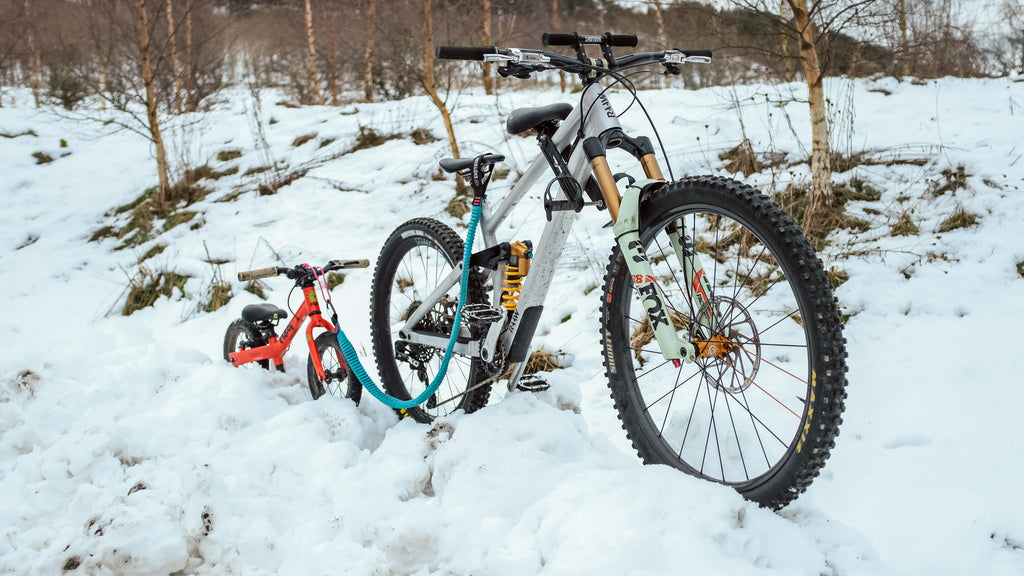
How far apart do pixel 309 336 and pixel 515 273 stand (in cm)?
118

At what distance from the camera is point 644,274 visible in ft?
5.86

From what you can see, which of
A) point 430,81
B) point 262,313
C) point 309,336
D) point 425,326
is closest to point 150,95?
point 430,81

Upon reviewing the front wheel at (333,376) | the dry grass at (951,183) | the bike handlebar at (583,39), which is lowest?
the front wheel at (333,376)

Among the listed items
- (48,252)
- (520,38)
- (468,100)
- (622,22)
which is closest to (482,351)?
(48,252)

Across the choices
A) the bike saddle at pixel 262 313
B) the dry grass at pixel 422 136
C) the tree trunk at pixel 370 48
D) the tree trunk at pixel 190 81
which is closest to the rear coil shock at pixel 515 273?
the bike saddle at pixel 262 313

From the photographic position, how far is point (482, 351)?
94.8 inches

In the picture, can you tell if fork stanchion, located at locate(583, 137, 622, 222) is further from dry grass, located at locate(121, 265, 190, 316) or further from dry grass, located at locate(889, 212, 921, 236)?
dry grass, located at locate(121, 265, 190, 316)

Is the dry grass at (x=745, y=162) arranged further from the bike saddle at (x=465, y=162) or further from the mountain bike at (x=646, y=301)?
the bike saddle at (x=465, y=162)

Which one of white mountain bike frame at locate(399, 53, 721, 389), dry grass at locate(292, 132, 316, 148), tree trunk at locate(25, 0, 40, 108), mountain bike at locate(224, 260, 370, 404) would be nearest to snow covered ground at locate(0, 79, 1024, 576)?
mountain bike at locate(224, 260, 370, 404)

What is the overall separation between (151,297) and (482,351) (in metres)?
4.37

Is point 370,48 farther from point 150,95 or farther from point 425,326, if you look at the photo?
point 425,326

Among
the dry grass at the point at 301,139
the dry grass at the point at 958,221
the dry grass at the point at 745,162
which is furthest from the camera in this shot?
the dry grass at the point at 301,139

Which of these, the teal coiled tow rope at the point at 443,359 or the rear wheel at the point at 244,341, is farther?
the rear wheel at the point at 244,341

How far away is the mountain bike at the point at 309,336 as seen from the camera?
2.94m
